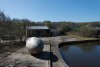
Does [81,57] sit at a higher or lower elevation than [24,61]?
lower

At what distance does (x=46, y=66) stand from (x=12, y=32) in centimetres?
1813

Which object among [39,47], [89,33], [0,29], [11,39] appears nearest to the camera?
[39,47]

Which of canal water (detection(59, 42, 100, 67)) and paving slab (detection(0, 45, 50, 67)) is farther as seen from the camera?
canal water (detection(59, 42, 100, 67))

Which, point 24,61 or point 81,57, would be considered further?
point 81,57

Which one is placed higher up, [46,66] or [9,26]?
[9,26]

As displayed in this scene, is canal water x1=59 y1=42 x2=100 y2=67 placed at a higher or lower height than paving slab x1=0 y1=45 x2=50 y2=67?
lower

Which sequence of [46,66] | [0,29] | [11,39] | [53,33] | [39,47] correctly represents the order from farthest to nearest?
[53,33] < [11,39] < [0,29] < [39,47] < [46,66]

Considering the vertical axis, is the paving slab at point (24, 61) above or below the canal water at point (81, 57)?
above

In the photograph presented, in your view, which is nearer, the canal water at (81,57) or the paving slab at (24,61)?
the paving slab at (24,61)

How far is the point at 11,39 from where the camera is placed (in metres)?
27.1

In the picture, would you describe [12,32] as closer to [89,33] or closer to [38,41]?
[38,41]

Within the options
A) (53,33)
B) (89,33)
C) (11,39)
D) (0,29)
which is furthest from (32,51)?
(53,33)

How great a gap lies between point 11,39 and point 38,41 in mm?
12468

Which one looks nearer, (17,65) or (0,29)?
(17,65)
